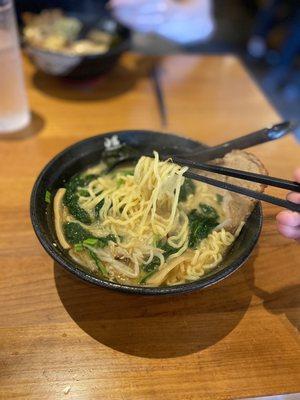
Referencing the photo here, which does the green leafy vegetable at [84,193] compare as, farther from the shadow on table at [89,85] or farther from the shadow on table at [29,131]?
the shadow on table at [89,85]

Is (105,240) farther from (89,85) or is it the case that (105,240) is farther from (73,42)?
(73,42)

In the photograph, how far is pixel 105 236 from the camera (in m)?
1.22

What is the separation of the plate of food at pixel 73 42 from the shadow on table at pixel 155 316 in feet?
3.79

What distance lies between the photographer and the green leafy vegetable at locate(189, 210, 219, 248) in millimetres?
1217

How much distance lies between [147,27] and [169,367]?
2.21 metres

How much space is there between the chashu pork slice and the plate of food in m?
1.00

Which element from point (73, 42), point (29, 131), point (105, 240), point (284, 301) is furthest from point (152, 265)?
point (73, 42)

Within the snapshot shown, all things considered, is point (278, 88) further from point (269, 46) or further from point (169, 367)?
point (169, 367)

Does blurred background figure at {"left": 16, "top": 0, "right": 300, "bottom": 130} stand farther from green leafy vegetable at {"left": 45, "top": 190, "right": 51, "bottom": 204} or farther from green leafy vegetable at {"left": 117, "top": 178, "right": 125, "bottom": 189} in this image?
green leafy vegetable at {"left": 45, "top": 190, "right": 51, "bottom": 204}

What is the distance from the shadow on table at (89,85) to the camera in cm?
211

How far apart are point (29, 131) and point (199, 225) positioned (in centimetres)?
96

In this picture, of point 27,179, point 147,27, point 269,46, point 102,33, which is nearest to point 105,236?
point 27,179

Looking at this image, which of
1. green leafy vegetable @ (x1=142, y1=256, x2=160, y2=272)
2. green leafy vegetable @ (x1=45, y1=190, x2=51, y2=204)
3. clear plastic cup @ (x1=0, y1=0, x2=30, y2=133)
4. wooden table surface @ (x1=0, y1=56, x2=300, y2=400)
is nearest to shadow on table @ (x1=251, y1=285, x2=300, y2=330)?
wooden table surface @ (x1=0, y1=56, x2=300, y2=400)

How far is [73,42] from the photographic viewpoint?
2.24 metres
